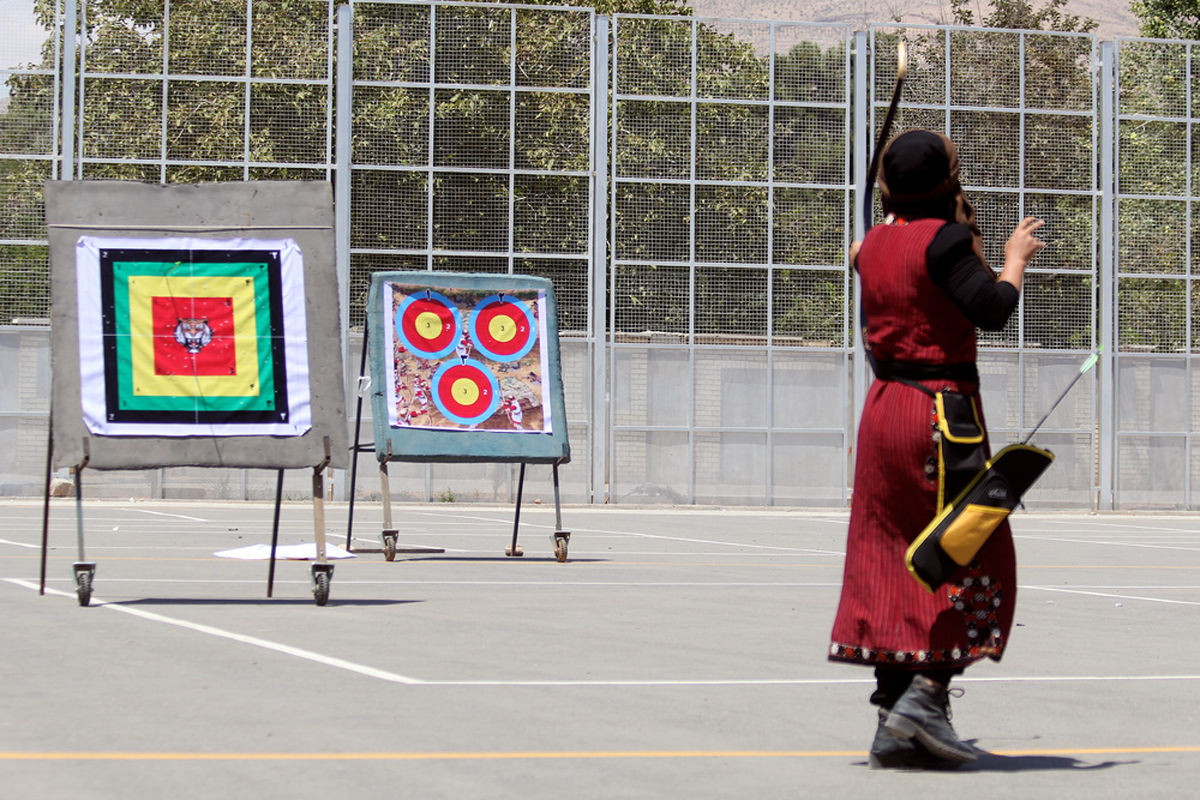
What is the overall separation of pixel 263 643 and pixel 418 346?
8.12 meters

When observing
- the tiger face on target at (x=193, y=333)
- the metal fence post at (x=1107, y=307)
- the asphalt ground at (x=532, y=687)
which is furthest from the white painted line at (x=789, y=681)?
the metal fence post at (x=1107, y=307)

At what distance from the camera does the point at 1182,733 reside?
7.09 m

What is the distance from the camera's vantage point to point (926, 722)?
6215 mm

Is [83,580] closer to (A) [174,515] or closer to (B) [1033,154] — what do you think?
(A) [174,515]

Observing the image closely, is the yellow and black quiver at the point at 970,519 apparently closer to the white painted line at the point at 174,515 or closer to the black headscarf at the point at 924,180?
the black headscarf at the point at 924,180

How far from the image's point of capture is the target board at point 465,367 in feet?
55.4

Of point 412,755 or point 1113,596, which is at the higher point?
point 412,755

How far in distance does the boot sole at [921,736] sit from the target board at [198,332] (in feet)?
21.5

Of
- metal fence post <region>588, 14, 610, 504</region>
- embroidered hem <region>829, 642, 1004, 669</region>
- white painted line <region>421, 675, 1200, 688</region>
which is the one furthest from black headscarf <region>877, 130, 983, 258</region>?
metal fence post <region>588, 14, 610, 504</region>

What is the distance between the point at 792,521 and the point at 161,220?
17.9 metres

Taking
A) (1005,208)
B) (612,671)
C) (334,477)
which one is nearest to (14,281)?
(334,477)

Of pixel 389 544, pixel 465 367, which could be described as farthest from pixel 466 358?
pixel 389 544

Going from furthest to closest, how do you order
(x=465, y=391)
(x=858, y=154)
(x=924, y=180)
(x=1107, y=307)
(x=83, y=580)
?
1. (x=1107, y=307)
2. (x=858, y=154)
3. (x=465, y=391)
4. (x=83, y=580)
5. (x=924, y=180)

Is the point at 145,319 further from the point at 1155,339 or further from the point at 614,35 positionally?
the point at 1155,339
